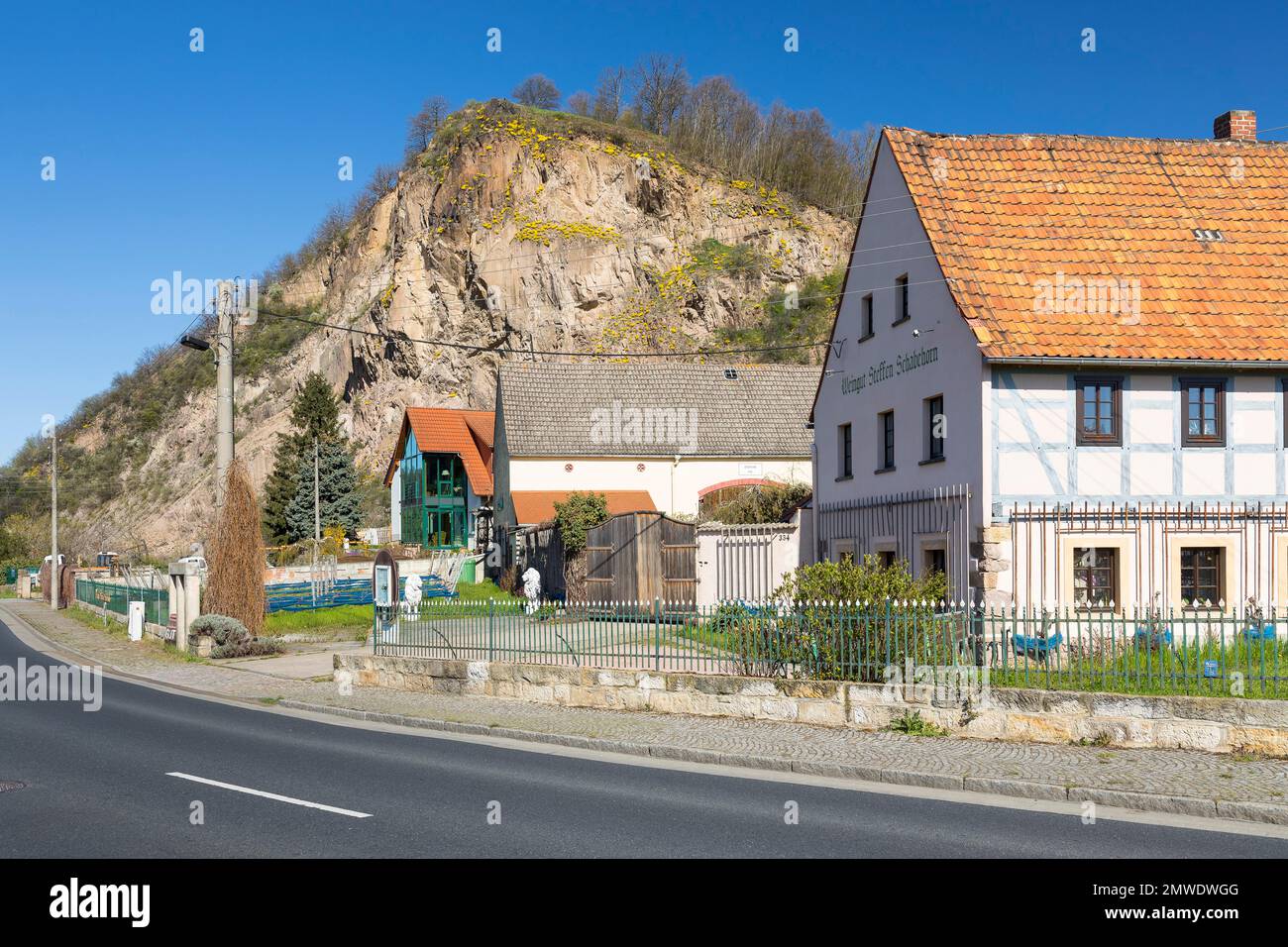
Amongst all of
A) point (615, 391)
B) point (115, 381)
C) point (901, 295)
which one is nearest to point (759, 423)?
point (615, 391)

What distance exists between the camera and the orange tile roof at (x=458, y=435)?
172ft

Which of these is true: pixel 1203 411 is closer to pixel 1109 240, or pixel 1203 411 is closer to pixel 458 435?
pixel 1109 240

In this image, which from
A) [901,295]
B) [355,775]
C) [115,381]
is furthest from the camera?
[115,381]

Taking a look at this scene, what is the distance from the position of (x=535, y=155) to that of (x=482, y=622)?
6285 cm

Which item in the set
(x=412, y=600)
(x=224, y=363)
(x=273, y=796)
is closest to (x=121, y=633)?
(x=224, y=363)

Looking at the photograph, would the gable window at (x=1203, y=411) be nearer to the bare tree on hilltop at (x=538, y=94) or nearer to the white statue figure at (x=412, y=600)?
the white statue figure at (x=412, y=600)

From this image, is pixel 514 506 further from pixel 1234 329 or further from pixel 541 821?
pixel 541 821

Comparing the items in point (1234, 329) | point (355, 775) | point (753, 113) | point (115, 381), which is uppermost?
point (753, 113)

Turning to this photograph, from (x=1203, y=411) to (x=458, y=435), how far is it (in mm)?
39787

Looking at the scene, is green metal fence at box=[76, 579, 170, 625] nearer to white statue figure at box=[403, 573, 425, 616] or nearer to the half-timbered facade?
white statue figure at box=[403, 573, 425, 616]

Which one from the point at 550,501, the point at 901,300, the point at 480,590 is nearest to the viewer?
the point at 901,300

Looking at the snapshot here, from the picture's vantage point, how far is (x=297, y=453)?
66.9 m

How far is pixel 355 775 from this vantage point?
36.4 ft

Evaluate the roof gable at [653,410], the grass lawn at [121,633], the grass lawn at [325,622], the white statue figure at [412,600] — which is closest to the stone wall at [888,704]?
the white statue figure at [412,600]
